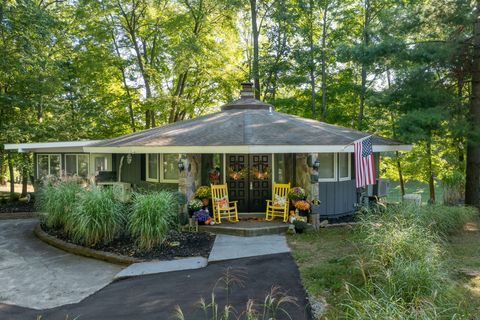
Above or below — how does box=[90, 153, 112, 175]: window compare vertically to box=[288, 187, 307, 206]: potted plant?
above

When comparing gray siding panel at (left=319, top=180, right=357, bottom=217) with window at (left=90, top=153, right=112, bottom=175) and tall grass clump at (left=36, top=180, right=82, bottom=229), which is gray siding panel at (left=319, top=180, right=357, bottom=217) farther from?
window at (left=90, top=153, right=112, bottom=175)

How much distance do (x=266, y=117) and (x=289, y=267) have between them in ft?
20.2

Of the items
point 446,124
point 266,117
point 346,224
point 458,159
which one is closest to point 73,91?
point 266,117

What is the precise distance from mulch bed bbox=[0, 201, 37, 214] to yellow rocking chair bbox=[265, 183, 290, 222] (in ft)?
31.3

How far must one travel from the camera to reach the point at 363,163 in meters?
7.58

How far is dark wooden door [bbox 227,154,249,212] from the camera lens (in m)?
10.4

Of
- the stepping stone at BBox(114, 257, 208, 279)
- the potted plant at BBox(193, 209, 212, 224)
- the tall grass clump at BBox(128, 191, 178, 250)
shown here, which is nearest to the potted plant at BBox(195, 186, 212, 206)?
the potted plant at BBox(193, 209, 212, 224)

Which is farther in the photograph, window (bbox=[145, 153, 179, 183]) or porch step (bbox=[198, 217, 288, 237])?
window (bbox=[145, 153, 179, 183])

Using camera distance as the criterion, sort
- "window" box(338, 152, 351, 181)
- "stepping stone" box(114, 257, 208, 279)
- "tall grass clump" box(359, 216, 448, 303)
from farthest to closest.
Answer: "window" box(338, 152, 351, 181) < "stepping stone" box(114, 257, 208, 279) < "tall grass clump" box(359, 216, 448, 303)

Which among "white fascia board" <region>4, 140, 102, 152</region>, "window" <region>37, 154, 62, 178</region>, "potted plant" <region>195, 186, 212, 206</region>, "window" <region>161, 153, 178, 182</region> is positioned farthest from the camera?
"window" <region>37, 154, 62, 178</region>

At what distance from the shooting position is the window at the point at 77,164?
1405 cm

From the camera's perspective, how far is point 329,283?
5121 mm

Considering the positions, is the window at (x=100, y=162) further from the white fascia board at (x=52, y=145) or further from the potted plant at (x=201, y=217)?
the potted plant at (x=201, y=217)

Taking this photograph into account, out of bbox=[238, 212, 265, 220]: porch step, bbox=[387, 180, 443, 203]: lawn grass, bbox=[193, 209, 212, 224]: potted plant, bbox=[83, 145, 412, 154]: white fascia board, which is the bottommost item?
bbox=[387, 180, 443, 203]: lawn grass
